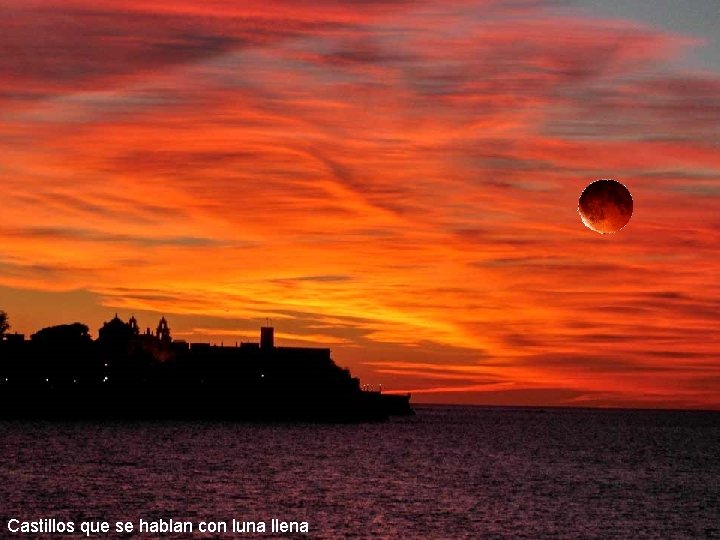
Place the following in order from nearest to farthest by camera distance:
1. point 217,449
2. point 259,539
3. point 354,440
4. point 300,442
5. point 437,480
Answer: point 259,539 → point 437,480 → point 217,449 → point 300,442 → point 354,440

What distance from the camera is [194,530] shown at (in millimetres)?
67062

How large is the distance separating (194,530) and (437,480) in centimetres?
4111

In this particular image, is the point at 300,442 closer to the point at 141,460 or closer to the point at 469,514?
the point at 141,460

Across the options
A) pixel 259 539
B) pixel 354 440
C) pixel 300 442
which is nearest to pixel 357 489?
pixel 259 539

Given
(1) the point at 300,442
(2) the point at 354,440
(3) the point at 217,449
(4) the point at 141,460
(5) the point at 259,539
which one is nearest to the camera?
(5) the point at 259,539

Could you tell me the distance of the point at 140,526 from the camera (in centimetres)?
6912

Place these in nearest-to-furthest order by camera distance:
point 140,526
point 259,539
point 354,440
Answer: point 259,539 → point 140,526 → point 354,440

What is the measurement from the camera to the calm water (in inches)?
2916

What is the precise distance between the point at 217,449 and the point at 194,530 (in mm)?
84156

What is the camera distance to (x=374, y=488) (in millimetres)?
94438

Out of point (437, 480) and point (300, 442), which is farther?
point (300, 442)

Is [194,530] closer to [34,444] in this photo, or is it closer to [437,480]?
[437,480]

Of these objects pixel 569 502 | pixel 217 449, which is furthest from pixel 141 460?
pixel 569 502

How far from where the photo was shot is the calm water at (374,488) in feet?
243
